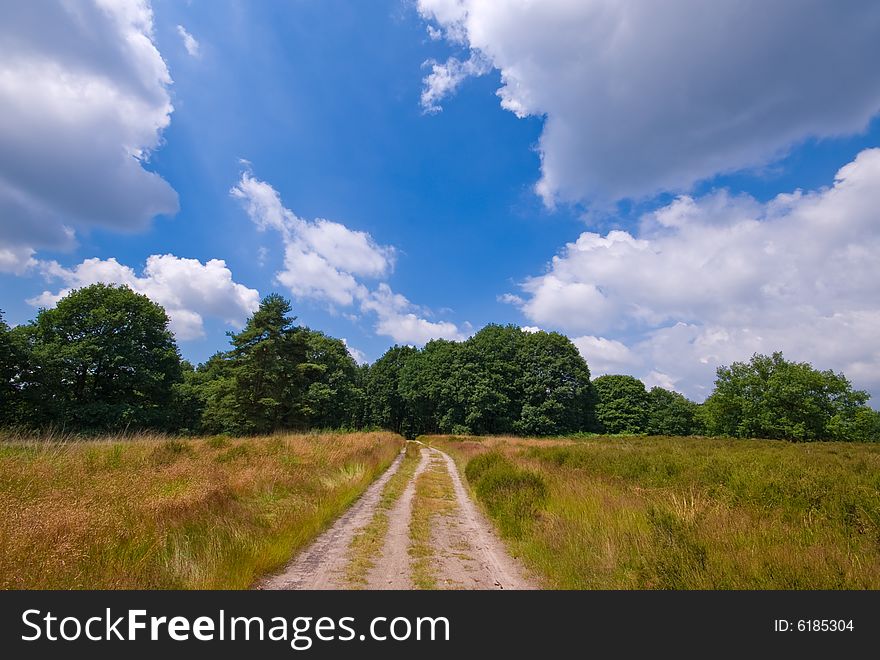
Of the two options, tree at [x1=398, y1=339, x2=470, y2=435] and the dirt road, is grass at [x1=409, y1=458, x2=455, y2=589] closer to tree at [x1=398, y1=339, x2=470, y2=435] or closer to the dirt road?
the dirt road

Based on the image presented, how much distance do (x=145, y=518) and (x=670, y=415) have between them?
4357 inches

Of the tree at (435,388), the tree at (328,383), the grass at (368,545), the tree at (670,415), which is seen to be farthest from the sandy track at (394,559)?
the tree at (670,415)

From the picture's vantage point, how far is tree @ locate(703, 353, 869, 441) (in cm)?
5106

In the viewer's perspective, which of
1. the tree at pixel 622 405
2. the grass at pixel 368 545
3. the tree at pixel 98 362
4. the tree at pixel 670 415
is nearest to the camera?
the grass at pixel 368 545

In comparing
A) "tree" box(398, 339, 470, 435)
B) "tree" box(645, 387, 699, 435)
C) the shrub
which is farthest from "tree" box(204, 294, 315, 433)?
"tree" box(645, 387, 699, 435)

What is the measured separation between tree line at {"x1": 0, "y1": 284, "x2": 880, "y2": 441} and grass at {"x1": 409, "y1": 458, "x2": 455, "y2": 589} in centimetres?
2957

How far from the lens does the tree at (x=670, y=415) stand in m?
84.3

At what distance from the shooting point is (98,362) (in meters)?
35.0

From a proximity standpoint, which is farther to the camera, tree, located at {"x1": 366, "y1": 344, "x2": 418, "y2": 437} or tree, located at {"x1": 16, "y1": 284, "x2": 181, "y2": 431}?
tree, located at {"x1": 366, "y1": 344, "x2": 418, "y2": 437}

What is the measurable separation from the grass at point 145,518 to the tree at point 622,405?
7440cm

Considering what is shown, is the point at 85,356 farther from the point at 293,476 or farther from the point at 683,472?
the point at 683,472

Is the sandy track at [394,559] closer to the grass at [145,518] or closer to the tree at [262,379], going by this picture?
the grass at [145,518]
